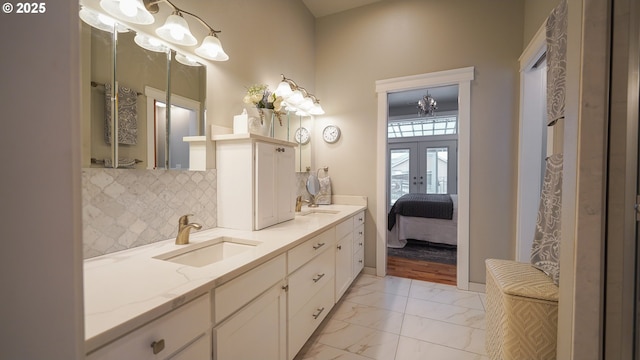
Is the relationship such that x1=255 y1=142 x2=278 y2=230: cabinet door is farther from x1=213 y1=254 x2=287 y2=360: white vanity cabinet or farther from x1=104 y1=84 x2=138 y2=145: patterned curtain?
x1=104 y1=84 x2=138 y2=145: patterned curtain

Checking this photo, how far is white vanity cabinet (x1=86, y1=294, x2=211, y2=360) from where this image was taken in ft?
2.27

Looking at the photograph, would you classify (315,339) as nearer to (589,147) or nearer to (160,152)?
(160,152)

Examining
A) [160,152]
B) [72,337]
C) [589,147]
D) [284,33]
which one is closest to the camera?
[72,337]

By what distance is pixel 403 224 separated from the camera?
4359mm

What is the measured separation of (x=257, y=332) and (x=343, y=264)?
4.33 ft

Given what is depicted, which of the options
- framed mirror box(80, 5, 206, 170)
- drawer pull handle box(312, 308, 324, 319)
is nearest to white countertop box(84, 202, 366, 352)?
framed mirror box(80, 5, 206, 170)

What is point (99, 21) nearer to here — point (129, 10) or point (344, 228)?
point (129, 10)

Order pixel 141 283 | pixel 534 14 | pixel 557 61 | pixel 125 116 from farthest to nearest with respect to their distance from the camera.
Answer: pixel 534 14, pixel 557 61, pixel 125 116, pixel 141 283

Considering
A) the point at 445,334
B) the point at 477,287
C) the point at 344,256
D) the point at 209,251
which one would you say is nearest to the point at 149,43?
the point at 209,251

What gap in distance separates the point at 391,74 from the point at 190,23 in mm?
2181

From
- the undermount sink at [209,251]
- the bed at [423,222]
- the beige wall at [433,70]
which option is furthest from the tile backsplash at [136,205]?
the bed at [423,222]

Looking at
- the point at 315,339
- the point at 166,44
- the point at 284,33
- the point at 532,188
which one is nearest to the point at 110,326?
the point at 166,44

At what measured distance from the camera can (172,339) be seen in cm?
82

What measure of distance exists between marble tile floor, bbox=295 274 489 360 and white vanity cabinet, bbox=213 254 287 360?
587 mm
